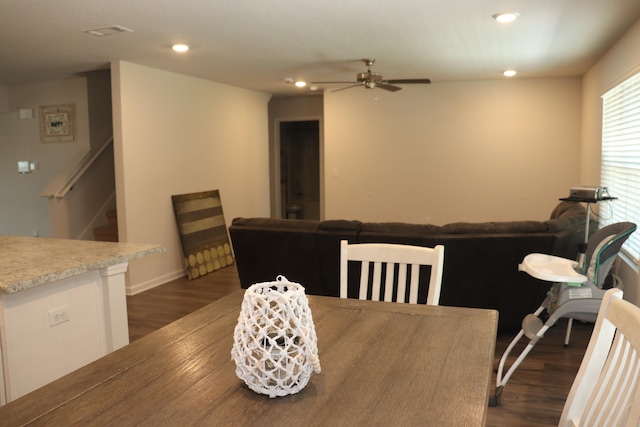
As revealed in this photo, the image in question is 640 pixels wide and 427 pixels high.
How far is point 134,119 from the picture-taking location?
5.26 metres

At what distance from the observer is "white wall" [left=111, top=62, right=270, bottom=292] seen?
17.1ft

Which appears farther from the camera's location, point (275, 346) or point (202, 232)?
point (202, 232)

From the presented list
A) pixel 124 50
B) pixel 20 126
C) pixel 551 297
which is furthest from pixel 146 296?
pixel 551 297

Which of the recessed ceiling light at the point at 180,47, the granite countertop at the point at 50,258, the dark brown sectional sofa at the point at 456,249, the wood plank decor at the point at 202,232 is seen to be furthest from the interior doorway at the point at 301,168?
the granite countertop at the point at 50,258

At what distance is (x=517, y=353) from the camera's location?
11.9 ft

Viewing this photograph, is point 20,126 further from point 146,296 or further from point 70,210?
point 146,296

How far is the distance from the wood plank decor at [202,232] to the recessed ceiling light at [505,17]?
382 centimetres

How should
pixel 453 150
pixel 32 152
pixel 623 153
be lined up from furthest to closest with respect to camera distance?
1. pixel 453 150
2. pixel 32 152
3. pixel 623 153

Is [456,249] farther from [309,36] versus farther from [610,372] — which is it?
[610,372]

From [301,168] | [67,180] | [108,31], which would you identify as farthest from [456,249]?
[301,168]

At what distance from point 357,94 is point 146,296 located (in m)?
3.94

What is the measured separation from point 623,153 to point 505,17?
1652 mm

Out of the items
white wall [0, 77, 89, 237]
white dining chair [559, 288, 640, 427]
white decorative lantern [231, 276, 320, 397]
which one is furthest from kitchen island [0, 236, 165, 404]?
white wall [0, 77, 89, 237]

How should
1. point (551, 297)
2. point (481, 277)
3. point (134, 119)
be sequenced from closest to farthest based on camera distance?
point (551, 297), point (481, 277), point (134, 119)
